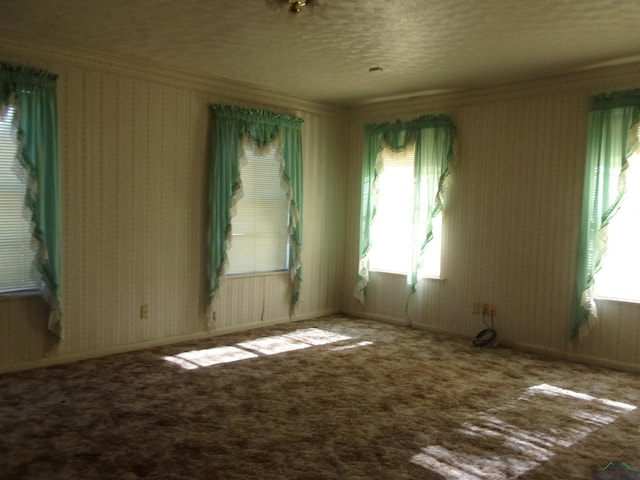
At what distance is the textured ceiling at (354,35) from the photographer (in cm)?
333

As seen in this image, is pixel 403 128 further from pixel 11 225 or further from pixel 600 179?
pixel 11 225

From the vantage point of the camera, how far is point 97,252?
447cm

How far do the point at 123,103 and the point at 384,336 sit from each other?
3.36m

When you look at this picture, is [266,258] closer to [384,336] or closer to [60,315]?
[384,336]

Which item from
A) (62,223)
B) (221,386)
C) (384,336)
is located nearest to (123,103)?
(62,223)

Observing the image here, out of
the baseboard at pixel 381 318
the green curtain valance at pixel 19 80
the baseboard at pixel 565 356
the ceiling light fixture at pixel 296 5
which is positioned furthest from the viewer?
the baseboard at pixel 381 318

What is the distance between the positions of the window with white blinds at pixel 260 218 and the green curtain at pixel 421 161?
1097 millimetres

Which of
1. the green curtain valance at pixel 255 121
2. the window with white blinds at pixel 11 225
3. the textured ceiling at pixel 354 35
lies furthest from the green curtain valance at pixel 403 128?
the window with white blinds at pixel 11 225

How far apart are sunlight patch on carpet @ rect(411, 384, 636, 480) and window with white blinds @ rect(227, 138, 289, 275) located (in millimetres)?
2985

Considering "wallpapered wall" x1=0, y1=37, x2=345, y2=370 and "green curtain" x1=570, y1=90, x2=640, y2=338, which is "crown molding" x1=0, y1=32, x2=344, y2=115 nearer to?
"wallpapered wall" x1=0, y1=37, x2=345, y2=370

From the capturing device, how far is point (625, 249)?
173 inches

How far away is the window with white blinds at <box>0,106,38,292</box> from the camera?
154 inches

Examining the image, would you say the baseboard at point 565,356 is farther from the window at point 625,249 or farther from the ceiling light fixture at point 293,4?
the ceiling light fixture at point 293,4

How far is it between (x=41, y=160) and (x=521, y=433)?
3.88 m
